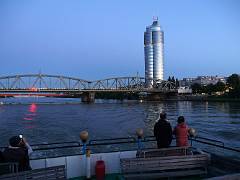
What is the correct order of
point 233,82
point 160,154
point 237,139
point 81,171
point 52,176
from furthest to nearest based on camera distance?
point 233,82 → point 237,139 → point 81,171 → point 160,154 → point 52,176

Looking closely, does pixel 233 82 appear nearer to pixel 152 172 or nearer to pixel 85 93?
pixel 85 93

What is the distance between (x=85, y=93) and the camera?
144 metres

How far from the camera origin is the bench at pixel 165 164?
737cm

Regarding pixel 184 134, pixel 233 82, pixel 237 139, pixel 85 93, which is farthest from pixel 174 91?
pixel 184 134

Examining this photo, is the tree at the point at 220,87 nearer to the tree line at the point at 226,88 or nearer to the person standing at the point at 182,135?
the tree line at the point at 226,88

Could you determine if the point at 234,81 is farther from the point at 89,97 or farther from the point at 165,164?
the point at 165,164

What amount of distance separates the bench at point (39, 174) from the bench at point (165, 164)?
155 centimetres

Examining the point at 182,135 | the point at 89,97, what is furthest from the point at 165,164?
the point at 89,97

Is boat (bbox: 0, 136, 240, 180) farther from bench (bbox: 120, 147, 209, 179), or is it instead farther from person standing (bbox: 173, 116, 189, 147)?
person standing (bbox: 173, 116, 189, 147)

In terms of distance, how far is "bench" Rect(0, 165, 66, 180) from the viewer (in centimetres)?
566

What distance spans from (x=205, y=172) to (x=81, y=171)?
3180 millimetres

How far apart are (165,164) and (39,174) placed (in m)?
3.01

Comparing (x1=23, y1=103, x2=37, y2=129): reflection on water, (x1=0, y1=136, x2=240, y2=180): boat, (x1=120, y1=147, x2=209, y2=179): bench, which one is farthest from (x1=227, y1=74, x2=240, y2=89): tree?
(x1=120, y1=147, x2=209, y2=179): bench

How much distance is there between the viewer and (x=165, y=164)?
7.59 m
